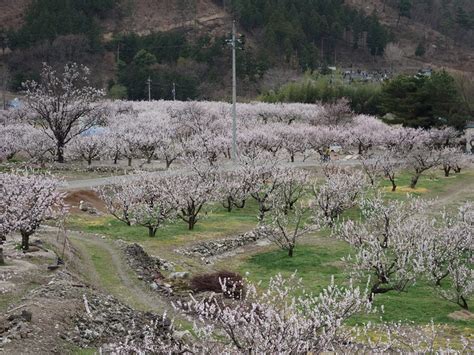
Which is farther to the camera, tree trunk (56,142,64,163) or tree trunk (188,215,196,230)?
tree trunk (56,142,64,163)

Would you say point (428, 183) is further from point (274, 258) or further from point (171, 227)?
point (171, 227)

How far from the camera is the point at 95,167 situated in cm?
4300

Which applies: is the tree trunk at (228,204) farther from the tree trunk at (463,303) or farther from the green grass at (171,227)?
the tree trunk at (463,303)

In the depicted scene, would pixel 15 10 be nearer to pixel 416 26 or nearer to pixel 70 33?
pixel 70 33

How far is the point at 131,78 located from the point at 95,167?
2364 inches

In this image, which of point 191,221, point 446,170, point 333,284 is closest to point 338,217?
point 191,221

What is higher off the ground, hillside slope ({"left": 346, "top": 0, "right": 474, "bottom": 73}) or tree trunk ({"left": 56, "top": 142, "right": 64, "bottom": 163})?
hillside slope ({"left": 346, "top": 0, "right": 474, "bottom": 73})

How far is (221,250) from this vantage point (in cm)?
2611

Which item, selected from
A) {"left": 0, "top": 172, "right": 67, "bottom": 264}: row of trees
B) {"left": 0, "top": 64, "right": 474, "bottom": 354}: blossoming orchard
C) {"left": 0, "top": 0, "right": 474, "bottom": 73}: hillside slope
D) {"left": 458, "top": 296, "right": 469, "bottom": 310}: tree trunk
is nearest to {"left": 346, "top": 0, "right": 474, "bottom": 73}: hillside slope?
{"left": 0, "top": 0, "right": 474, "bottom": 73}: hillside slope

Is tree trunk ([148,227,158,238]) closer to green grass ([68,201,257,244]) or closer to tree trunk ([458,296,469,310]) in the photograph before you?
green grass ([68,201,257,244])

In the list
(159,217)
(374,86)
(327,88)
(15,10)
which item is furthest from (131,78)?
(159,217)

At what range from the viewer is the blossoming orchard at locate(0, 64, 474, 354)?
40.7 feet

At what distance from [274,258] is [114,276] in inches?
310

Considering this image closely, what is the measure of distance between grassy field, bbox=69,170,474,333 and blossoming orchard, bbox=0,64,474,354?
10 centimetres
